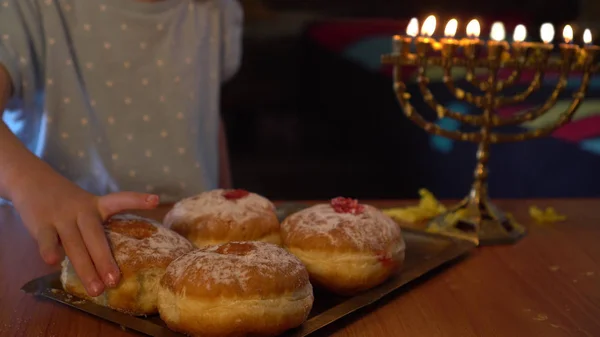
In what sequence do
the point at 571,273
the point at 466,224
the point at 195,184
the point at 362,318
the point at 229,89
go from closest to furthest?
the point at 362,318
the point at 571,273
the point at 466,224
the point at 195,184
the point at 229,89

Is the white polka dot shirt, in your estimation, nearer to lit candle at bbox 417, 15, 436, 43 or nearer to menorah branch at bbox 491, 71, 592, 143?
lit candle at bbox 417, 15, 436, 43

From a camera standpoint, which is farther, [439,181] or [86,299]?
[439,181]

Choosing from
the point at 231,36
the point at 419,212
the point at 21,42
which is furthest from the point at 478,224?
the point at 21,42

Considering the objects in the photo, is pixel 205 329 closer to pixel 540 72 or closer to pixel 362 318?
pixel 362 318

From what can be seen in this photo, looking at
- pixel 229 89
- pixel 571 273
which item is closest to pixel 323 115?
pixel 229 89

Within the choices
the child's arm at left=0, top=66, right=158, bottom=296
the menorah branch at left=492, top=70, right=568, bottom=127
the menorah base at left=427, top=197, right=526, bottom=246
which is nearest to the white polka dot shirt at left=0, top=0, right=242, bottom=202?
the child's arm at left=0, top=66, right=158, bottom=296

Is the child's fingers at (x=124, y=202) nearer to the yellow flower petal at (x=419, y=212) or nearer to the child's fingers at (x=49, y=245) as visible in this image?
the child's fingers at (x=49, y=245)

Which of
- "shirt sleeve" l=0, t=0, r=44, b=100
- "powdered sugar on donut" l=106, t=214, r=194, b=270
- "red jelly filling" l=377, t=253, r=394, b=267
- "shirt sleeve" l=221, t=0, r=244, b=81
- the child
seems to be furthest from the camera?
"shirt sleeve" l=221, t=0, r=244, b=81

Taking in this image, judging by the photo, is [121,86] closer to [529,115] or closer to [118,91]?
[118,91]

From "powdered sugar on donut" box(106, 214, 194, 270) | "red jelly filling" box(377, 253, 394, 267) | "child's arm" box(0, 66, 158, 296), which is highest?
"child's arm" box(0, 66, 158, 296)
